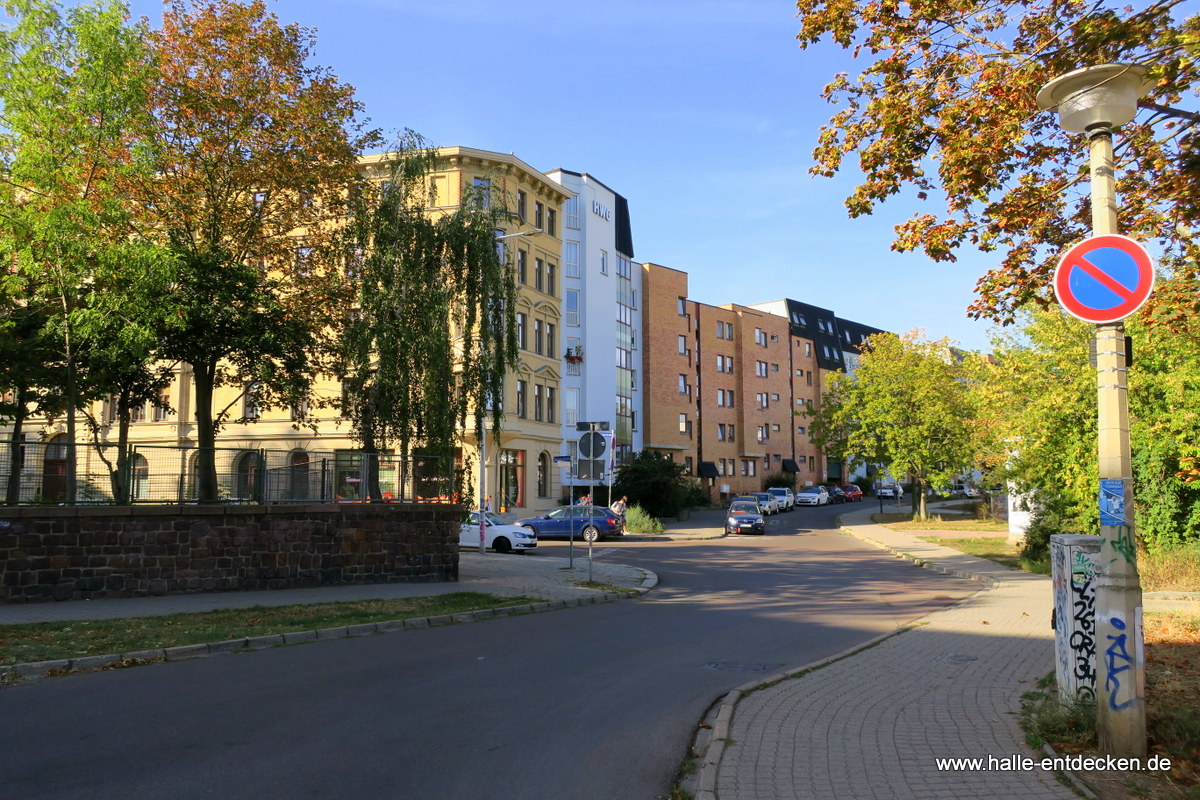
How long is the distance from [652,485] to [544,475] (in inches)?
274

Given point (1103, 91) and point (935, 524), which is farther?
point (935, 524)

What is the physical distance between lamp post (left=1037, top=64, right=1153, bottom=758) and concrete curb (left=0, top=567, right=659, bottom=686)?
8996 mm

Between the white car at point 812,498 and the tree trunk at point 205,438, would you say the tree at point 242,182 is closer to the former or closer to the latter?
the tree trunk at point 205,438

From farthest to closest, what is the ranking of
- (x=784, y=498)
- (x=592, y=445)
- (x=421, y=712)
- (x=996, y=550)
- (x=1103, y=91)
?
(x=784, y=498) < (x=996, y=550) < (x=592, y=445) < (x=421, y=712) < (x=1103, y=91)

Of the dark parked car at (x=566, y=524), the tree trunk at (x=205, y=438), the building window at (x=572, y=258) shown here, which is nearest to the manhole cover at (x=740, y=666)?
the tree trunk at (x=205, y=438)

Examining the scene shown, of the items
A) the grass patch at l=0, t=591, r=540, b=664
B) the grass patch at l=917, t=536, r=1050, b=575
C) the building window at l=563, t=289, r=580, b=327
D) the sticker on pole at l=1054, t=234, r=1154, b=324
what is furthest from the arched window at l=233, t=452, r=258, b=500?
the building window at l=563, t=289, r=580, b=327

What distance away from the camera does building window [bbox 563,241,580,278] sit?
52812 mm

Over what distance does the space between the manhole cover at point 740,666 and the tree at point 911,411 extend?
38.0m

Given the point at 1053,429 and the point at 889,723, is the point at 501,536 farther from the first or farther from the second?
the point at 889,723

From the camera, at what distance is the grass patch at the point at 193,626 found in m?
9.70

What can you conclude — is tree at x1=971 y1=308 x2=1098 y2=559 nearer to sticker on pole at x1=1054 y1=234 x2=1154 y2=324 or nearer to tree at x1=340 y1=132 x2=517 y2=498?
tree at x1=340 y1=132 x2=517 y2=498

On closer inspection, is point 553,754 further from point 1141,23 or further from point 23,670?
point 1141,23

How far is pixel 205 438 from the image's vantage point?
19.5 metres

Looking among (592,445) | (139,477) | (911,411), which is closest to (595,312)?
(911,411)
